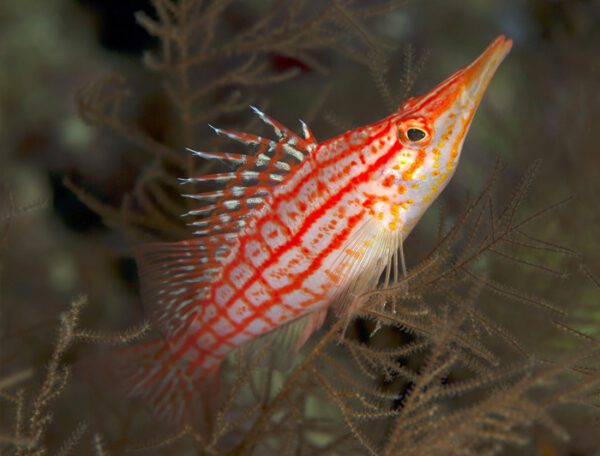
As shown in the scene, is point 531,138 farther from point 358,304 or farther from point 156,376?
point 156,376

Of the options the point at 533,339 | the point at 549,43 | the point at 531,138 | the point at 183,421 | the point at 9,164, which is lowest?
the point at 183,421

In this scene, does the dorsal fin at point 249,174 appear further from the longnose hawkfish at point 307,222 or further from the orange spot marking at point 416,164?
the orange spot marking at point 416,164

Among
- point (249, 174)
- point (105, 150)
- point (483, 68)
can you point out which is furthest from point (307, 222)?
point (105, 150)

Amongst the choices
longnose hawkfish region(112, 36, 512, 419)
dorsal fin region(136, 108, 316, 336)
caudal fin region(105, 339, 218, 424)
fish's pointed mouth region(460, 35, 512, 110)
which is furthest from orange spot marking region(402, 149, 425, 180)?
caudal fin region(105, 339, 218, 424)

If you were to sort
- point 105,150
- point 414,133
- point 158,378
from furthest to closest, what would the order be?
point 105,150, point 158,378, point 414,133

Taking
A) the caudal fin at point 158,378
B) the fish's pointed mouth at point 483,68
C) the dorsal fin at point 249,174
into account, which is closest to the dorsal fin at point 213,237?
the dorsal fin at point 249,174

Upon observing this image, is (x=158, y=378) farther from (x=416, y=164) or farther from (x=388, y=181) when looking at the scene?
(x=416, y=164)

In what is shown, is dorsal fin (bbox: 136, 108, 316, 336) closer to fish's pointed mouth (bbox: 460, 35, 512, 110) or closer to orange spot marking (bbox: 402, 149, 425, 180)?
orange spot marking (bbox: 402, 149, 425, 180)

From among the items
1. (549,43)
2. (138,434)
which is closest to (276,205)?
(138,434)
